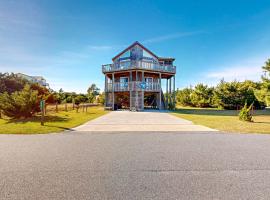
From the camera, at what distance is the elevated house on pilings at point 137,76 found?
18.8 metres

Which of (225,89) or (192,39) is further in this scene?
(225,89)

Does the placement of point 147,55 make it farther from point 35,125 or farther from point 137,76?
point 35,125

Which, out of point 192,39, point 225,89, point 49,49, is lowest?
point 225,89

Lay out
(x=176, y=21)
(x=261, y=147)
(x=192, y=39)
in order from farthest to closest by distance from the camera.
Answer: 1. (x=192, y=39)
2. (x=176, y=21)
3. (x=261, y=147)

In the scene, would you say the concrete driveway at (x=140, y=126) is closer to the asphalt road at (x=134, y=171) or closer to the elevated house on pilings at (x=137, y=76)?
the asphalt road at (x=134, y=171)

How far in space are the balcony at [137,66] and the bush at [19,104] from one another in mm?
10731

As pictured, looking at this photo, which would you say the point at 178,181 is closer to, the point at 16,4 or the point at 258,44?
the point at 16,4

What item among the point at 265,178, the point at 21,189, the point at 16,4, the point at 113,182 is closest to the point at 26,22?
the point at 16,4

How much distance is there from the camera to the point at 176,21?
13.6m

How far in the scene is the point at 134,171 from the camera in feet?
9.39

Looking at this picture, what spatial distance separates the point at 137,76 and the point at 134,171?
57.6ft

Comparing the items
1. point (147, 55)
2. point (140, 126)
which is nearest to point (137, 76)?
point (147, 55)

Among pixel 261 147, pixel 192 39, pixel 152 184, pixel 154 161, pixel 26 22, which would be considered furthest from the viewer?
pixel 192 39

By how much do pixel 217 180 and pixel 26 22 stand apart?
13797mm
